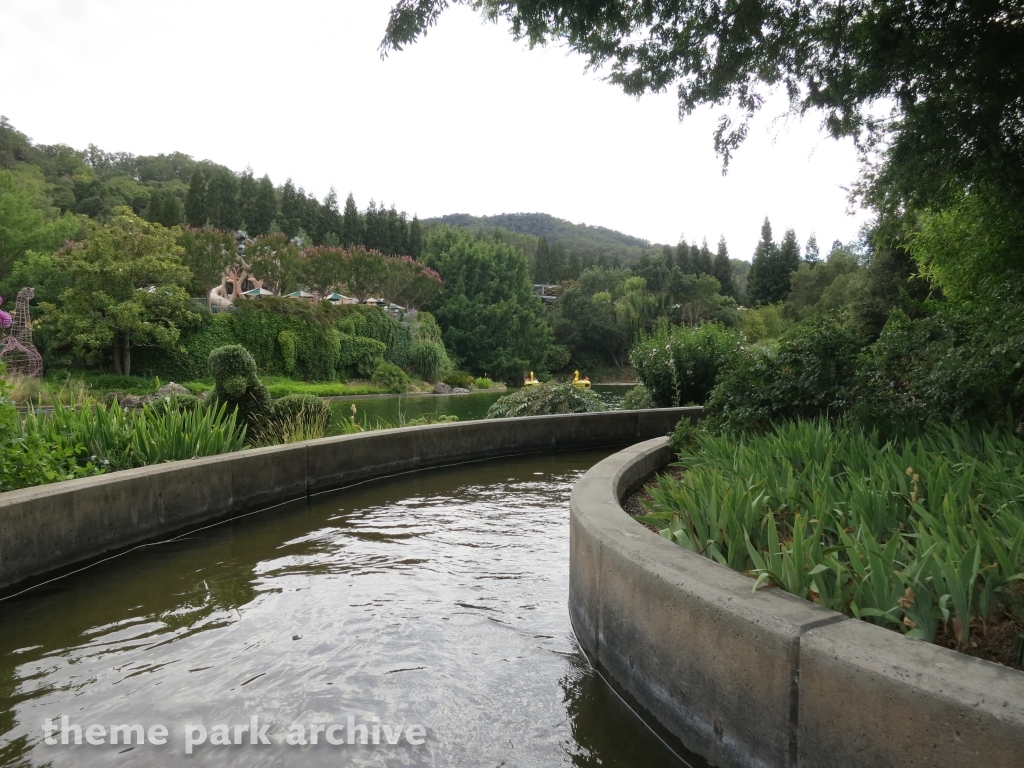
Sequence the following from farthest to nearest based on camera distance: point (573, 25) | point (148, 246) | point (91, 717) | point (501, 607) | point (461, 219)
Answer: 1. point (461, 219)
2. point (148, 246)
3. point (573, 25)
4. point (501, 607)
5. point (91, 717)

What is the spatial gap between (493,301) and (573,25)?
5847 cm

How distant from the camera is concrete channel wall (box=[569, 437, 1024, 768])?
5.69 ft

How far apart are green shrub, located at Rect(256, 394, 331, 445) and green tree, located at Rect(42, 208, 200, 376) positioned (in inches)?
964

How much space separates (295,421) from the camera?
8883mm

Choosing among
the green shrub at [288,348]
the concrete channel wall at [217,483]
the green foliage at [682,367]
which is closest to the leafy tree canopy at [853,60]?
the concrete channel wall at [217,483]

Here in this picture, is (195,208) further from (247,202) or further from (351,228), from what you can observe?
(351,228)

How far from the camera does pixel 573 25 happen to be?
6062mm

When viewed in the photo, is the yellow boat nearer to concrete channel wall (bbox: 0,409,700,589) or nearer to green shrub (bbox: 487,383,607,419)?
green shrub (bbox: 487,383,607,419)

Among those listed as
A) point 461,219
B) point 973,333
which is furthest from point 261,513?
point 461,219

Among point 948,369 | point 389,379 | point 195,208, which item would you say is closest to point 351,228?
point 195,208

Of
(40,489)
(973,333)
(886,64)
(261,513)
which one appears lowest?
(261,513)

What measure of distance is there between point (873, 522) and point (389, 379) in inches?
1520

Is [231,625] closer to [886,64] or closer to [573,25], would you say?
[573,25]

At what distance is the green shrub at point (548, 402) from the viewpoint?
12.6m
